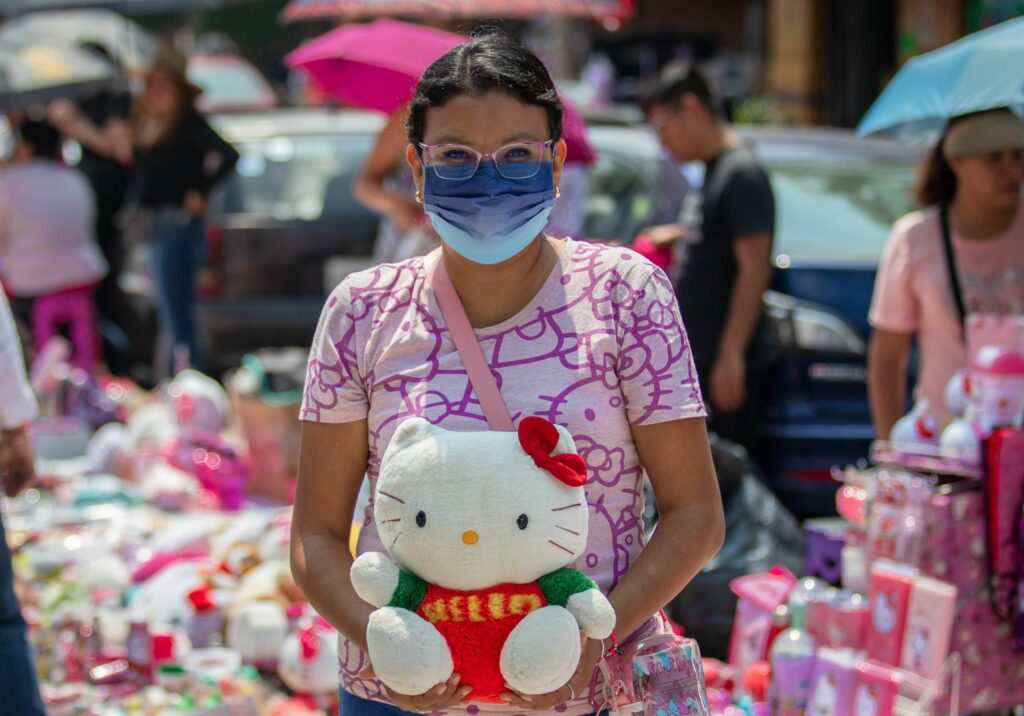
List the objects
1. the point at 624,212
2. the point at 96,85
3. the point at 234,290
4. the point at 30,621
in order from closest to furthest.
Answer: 1. the point at 30,621
2. the point at 624,212
3. the point at 234,290
4. the point at 96,85

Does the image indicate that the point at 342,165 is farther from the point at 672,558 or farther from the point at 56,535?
the point at 672,558

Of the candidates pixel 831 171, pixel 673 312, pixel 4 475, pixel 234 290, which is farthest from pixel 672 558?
pixel 234 290

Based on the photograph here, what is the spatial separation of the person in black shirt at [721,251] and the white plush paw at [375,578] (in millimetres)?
3037

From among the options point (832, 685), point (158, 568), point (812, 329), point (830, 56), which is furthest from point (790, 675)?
point (830, 56)

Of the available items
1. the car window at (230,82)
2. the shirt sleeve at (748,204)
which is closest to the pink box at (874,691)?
the shirt sleeve at (748,204)

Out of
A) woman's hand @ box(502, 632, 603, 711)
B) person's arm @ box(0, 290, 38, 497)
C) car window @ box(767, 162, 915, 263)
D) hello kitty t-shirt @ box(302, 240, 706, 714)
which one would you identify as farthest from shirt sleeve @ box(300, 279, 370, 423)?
car window @ box(767, 162, 915, 263)

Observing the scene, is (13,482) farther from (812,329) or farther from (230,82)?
(230,82)

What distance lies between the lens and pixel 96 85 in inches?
321

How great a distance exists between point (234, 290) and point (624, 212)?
235 cm

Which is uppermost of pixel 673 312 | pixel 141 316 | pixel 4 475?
pixel 673 312

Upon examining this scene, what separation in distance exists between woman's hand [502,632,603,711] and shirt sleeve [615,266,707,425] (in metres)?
0.33

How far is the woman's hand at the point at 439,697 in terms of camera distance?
1944 mm

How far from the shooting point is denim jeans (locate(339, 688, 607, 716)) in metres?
2.14

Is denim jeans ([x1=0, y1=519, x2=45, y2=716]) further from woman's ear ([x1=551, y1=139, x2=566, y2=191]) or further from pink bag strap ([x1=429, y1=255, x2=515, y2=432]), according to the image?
woman's ear ([x1=551, y1=139, x2=566, y2=191])
